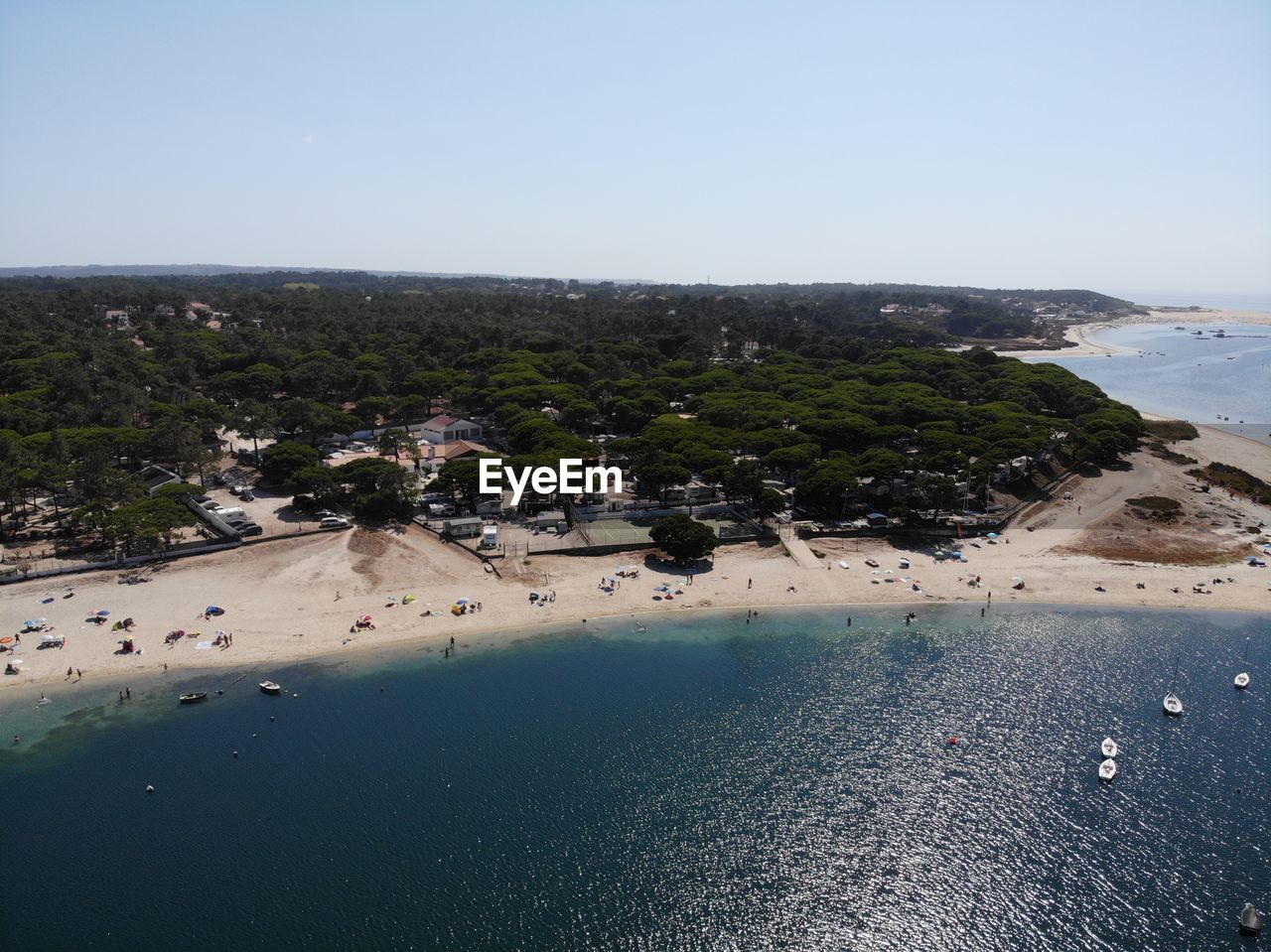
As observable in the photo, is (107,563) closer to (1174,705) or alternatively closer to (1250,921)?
(1250,921)

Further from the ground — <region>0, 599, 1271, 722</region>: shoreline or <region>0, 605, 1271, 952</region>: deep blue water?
<region>0, 599, 1271, 722</region>: shoreline

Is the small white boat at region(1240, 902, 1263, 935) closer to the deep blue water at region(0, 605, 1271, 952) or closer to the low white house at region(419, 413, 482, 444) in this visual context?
the deep blue water at region(0, 605, 1271, 952)

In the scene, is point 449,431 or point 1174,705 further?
point 449,431

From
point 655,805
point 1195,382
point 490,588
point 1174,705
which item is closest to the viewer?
point 655,805

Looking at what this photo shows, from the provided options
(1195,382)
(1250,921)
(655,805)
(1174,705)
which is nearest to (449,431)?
(655,805)

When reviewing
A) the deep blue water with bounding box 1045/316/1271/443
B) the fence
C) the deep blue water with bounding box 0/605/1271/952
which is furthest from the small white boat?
the deep blue water with bounding box 1045/316/1271/443

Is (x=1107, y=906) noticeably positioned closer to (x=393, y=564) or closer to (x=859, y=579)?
(x=859, y=579)

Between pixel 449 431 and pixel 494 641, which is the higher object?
pixel 449 431
